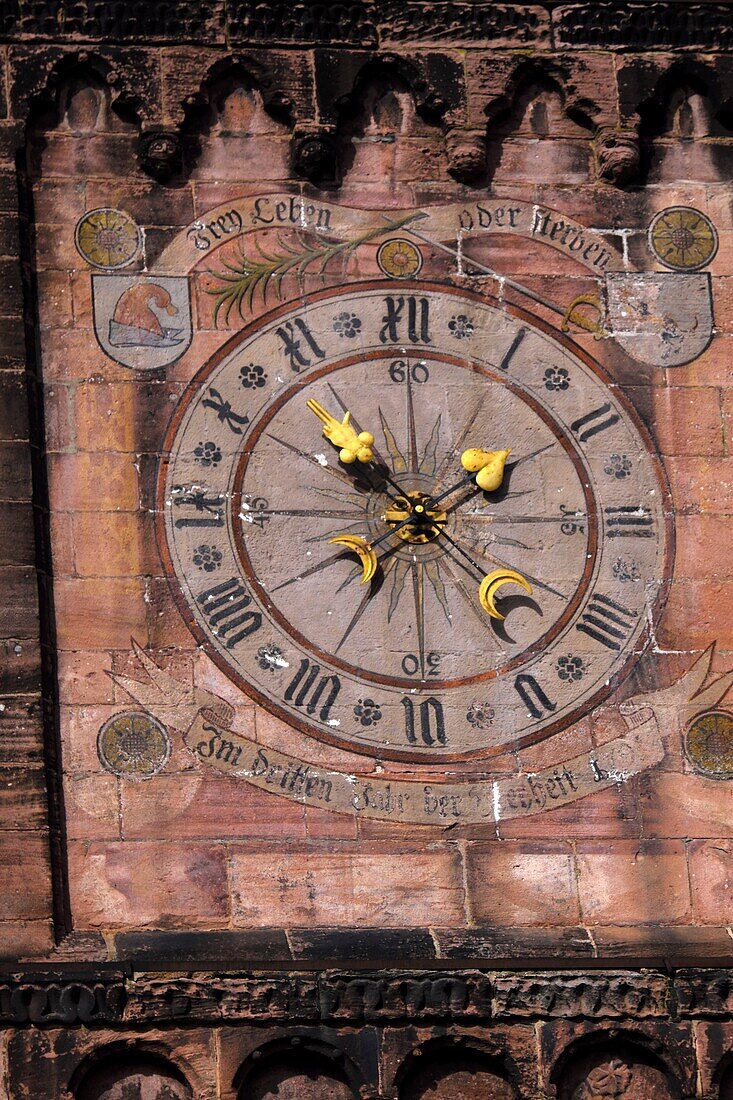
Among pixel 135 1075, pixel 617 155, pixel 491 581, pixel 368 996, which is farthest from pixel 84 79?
pixel 135 1075

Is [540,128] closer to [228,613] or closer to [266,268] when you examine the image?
[266,268]

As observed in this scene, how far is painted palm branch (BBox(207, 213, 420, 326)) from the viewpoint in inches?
848

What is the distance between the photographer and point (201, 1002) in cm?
1989

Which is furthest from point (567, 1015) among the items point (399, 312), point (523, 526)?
point (399, 312)

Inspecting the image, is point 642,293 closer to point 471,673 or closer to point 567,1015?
point 471,673

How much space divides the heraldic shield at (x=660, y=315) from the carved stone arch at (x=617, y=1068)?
4.14 metres

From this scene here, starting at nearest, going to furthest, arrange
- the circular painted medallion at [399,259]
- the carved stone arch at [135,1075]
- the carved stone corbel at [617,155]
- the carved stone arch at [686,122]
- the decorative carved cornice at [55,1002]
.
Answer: the decorative carved cornice at [55,1002] → the carved stone arch at [135,1075] → the circular painted medallion at [399,259] → the carved stone corbel at [617,155] → the carved stone arch at [686,122]

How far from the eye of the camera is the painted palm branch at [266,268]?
2155 centimetres

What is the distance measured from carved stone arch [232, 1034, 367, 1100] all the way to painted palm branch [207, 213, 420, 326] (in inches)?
171

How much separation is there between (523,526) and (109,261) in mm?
2868

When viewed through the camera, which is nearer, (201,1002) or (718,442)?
(201,1002)

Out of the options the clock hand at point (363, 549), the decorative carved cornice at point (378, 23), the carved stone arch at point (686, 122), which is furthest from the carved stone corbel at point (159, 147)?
the carved stone arch at point (686, 122)

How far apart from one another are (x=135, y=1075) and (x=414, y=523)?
3621 mm

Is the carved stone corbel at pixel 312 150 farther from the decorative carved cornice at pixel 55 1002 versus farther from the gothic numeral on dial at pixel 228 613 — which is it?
the decorative carved cornice at pixel 55 1002
